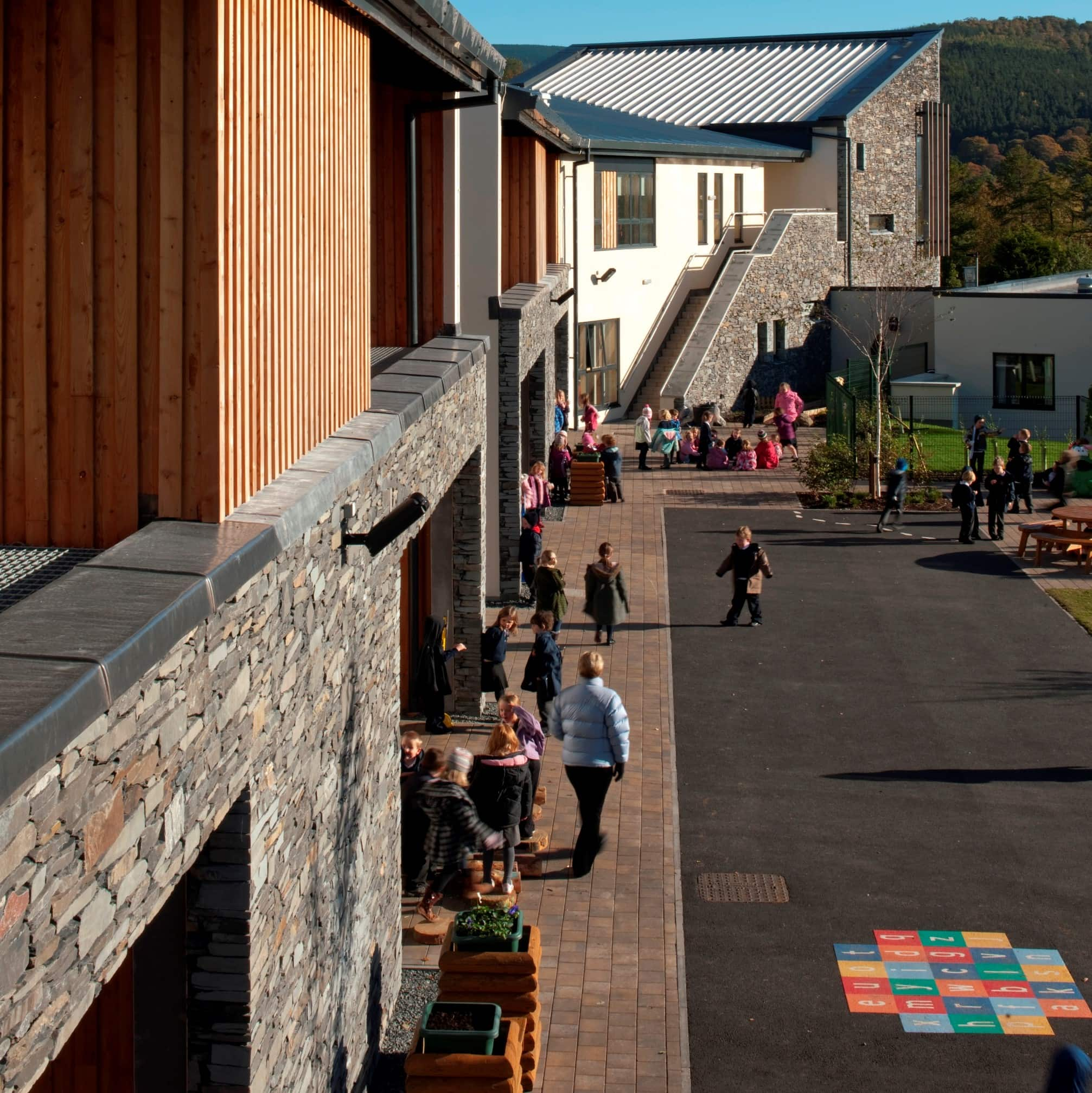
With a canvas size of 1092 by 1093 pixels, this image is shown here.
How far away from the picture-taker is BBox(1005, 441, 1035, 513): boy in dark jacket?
26.2 m

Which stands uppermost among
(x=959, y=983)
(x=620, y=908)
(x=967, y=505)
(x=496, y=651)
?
(x=967, y=505)

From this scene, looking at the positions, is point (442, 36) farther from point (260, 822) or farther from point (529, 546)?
point (529, 546)

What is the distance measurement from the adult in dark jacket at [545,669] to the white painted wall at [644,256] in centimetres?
2046

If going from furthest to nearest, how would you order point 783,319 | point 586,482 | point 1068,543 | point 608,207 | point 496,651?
point 783,319 → point 608,207 → point 586,482 → point 1068,543 → point 496,651

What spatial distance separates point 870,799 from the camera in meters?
13.2

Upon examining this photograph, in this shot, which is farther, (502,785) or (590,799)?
(590,799)

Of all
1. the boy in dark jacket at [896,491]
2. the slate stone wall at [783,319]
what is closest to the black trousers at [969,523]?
the boy in dark jacket at [896,491]

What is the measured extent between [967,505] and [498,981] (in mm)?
16878

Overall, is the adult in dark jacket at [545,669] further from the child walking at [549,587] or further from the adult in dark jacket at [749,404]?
the adult in dark jacket at [749,404]

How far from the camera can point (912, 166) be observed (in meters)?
49.7

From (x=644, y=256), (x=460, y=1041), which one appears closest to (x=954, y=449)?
(x=644, y=256)

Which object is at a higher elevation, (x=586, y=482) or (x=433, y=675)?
(x=586, y=482)

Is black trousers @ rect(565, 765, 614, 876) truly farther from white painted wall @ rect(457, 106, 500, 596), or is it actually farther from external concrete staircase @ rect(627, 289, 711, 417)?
external concrete staircase @ rect(627, 289, 711, 417)

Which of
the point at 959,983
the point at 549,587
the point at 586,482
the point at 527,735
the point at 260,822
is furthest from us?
the point at 586,482
